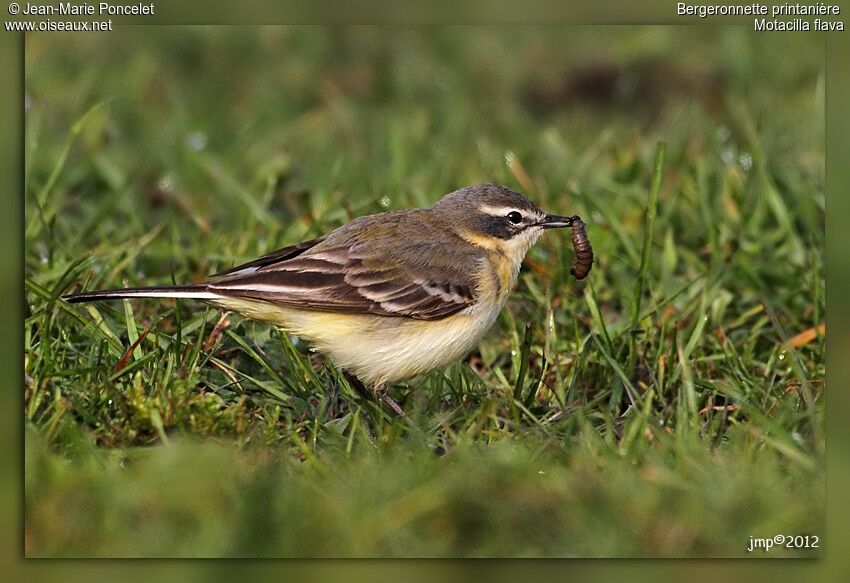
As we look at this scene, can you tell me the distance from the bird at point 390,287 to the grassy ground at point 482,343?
298mm

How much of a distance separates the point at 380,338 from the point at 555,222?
1.45 meters

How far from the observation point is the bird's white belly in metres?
7.23

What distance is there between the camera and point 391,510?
5883 mm

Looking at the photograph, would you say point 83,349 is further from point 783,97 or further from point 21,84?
point 783,97

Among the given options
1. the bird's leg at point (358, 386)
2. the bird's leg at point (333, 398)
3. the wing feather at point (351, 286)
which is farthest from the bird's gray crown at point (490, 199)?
the bird's leg at point (333, 398)

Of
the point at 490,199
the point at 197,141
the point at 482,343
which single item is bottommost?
the point at 482,343

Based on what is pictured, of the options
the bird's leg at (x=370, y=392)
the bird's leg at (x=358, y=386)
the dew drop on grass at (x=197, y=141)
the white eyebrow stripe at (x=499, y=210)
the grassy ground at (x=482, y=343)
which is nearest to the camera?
the grassy ground at (x=482, y=343)

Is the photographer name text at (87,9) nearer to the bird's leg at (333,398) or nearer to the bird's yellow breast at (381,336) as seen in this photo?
the bird's yellow breast at (381,336)

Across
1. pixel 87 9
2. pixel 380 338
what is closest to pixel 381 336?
pixel 380 338

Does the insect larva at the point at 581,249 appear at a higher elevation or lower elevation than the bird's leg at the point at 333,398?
higher

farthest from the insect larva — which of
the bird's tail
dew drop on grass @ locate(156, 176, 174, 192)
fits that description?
dew drop on grass @ locate(156, 176, 174, 192)

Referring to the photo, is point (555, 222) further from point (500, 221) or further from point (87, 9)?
point (87, 9)

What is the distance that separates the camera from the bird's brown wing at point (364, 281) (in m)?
7.16

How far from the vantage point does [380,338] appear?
7316 millimetres
